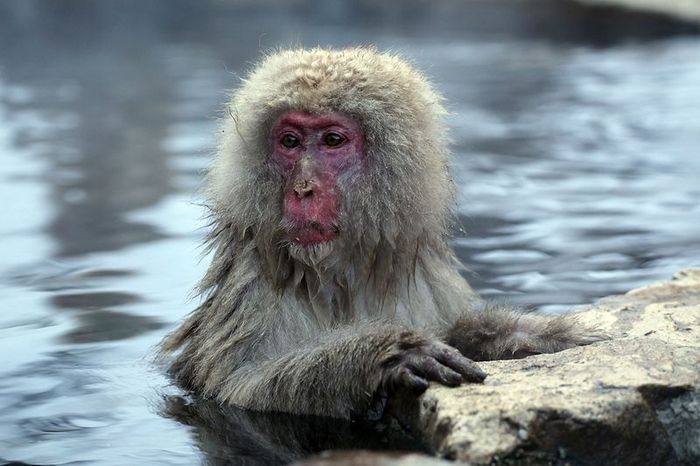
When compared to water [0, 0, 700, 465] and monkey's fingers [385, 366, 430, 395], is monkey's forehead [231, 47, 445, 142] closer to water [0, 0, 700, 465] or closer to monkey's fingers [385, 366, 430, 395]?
monkey's fingers [385, 366, 430, 395]

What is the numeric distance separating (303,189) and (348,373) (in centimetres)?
66

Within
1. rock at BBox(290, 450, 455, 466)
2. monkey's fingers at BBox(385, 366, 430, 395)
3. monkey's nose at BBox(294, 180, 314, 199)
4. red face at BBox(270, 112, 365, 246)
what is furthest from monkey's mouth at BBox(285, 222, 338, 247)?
rock at BBox(290, 450, 455, 466)

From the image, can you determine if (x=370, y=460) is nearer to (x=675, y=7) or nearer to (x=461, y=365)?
(x=461, y=365)

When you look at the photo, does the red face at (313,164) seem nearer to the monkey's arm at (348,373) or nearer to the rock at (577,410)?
the monkey's arm at (348,373)

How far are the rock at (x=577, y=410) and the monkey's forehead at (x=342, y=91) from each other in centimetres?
98

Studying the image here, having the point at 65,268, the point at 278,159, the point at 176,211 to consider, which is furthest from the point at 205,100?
the point at 278,159

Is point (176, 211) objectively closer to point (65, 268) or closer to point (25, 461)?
point (65, 268)

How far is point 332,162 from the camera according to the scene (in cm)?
463

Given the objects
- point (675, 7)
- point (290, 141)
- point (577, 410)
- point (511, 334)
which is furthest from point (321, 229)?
point (675, 7)

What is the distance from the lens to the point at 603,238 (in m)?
7.80

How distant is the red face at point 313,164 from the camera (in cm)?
452

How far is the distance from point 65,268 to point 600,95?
25.0 ft

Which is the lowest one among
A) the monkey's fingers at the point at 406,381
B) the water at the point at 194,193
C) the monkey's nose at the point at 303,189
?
the water at the point at 194,193

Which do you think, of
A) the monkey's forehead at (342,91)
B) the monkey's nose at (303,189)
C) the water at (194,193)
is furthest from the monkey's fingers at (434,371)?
the monkey's forehead at (342,91)
